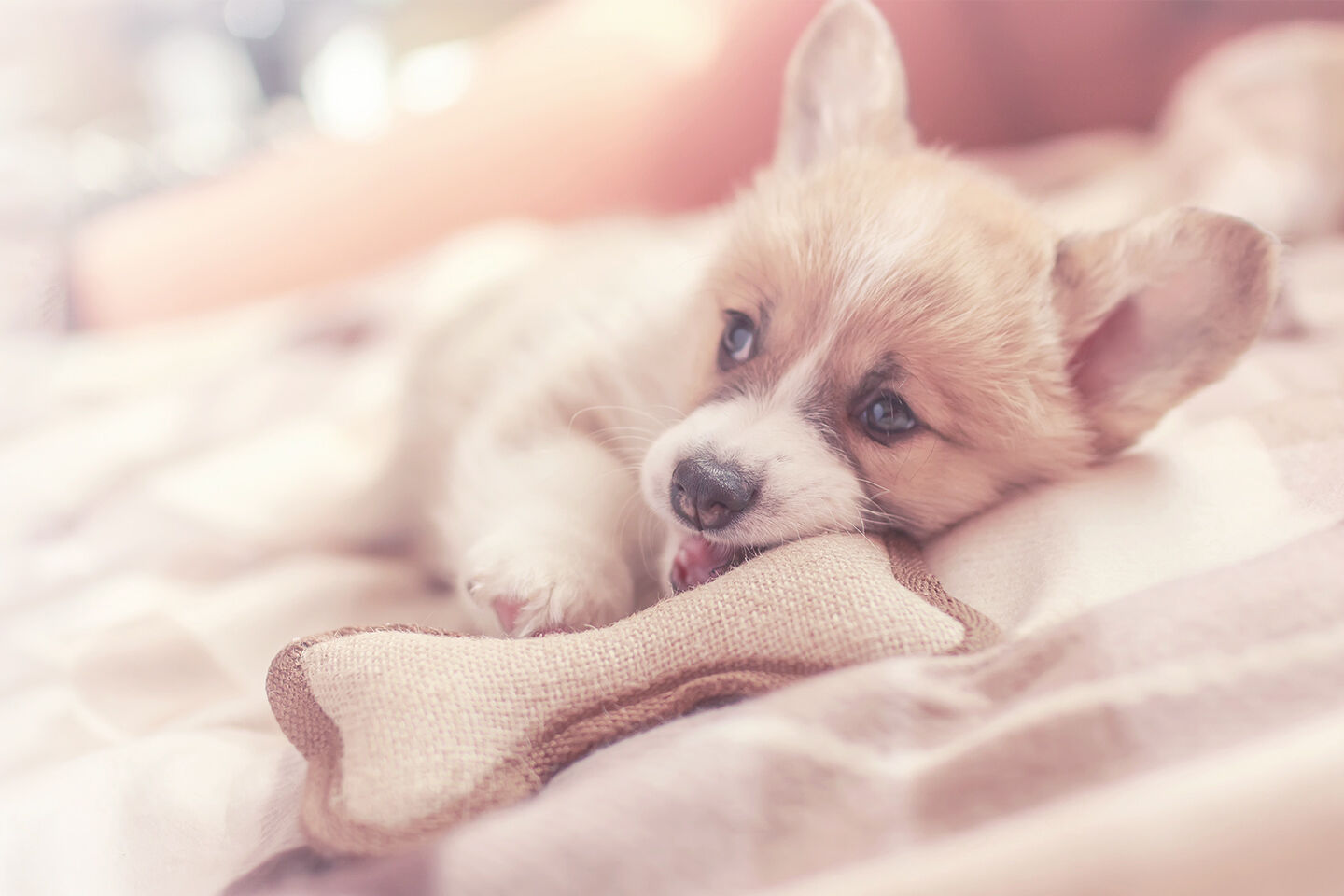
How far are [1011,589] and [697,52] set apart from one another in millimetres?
1779

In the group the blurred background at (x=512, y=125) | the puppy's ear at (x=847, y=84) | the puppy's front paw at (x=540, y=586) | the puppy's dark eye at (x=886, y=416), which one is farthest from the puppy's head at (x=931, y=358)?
the blurred background at (x=512, y=125)

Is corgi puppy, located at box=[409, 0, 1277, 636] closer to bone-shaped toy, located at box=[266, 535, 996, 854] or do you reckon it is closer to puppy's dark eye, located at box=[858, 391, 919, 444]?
puppy's dark eye, located at box=[858, 391, 919, 444]

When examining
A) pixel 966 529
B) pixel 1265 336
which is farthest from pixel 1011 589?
pixel 1265 336

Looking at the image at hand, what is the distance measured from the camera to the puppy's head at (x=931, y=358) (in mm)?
1131

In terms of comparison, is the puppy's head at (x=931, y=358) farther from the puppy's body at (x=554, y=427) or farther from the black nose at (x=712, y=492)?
the puppy's body at (x=554, y=427)

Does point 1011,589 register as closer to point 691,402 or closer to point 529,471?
point 691,402

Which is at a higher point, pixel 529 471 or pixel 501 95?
pixel 501 95

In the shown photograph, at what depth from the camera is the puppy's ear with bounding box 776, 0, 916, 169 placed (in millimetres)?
1422

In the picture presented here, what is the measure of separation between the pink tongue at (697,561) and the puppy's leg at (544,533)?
0.25 ft

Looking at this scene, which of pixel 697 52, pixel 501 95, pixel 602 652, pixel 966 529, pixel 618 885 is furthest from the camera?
pixel 501 95

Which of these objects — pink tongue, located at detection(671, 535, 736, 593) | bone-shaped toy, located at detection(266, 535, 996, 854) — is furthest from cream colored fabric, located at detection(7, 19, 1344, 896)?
pink tongue, located at detection(671, 535, 736, 593)

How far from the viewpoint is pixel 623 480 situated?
1.39 m

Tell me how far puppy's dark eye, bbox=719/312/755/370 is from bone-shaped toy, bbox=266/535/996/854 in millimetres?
442

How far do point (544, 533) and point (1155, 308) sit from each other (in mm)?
896
